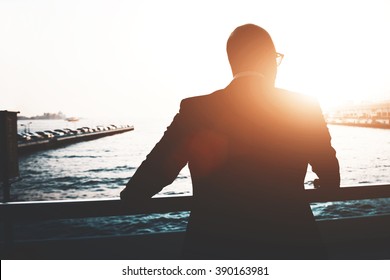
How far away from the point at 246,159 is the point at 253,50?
468 mm

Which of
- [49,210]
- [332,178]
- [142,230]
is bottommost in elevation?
[142,230]

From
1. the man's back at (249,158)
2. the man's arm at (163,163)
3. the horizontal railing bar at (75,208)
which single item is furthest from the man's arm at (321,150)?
the horizontal railing bar at (75,208)

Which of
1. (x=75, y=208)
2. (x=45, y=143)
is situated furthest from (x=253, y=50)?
(x=45, y=143)

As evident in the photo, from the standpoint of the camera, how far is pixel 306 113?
4.81 ft

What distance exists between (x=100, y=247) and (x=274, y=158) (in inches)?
104

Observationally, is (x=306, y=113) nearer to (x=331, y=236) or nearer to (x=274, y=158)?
(x=274, y=158)

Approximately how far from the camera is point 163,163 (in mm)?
1430

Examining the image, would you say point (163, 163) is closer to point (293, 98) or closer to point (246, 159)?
point (246, 159)

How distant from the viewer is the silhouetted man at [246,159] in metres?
1.40

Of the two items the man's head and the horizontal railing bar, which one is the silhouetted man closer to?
the man's head

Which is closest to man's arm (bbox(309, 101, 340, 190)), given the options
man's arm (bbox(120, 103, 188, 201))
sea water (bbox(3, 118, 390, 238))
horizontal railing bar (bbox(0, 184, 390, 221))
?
man's arm (bbox(120, 103, 188, 201))

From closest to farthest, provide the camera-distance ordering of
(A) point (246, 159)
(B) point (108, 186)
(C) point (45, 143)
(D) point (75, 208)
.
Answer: (A) point (246, 159) → (D) point (75, 208) → (B) point (108, 186) → (C) point (45, 143)

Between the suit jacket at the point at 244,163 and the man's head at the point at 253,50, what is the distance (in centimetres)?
7
